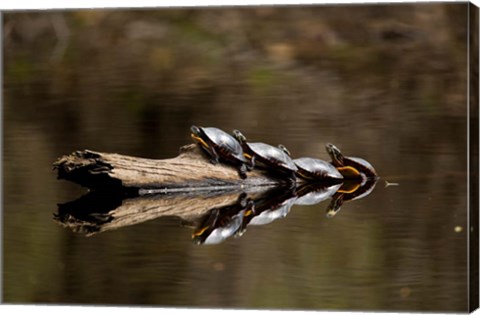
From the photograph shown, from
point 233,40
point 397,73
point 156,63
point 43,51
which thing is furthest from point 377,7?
point 43,51

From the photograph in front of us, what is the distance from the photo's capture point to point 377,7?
279 inches

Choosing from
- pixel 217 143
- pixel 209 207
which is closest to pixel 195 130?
pixel 217 143

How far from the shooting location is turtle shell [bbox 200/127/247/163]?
7414mm

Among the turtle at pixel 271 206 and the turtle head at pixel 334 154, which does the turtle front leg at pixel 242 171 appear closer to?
the turtle at pixel 271 206

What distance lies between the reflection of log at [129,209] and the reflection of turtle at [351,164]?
51 centimetres

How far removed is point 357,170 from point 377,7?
0.93 m

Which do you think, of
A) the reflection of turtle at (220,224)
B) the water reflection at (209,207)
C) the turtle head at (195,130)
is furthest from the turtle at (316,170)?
the turtle head at (195,130)

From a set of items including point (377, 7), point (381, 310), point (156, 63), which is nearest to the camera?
point (381, 310)

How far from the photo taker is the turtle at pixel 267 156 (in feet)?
24.4

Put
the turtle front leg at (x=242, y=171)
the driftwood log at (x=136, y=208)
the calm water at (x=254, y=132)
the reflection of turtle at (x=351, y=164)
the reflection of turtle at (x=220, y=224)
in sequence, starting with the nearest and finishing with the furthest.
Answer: the calm water at (x=254, y=132), the reflection of turtle at (x=220, y=224), the driftwood log at (x=136, y=208), the reflection of turtle at (x=351, y=164), the turtle front leg at (x=242, y=171)

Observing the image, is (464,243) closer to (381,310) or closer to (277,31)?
(381,310)

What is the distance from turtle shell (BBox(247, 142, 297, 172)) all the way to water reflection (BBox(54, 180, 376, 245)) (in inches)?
6.2

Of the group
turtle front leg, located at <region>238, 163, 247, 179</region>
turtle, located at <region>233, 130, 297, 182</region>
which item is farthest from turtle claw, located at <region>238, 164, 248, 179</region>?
turtle, located at <region>233, 130, 297, 182</region>

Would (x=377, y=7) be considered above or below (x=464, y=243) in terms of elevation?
above
